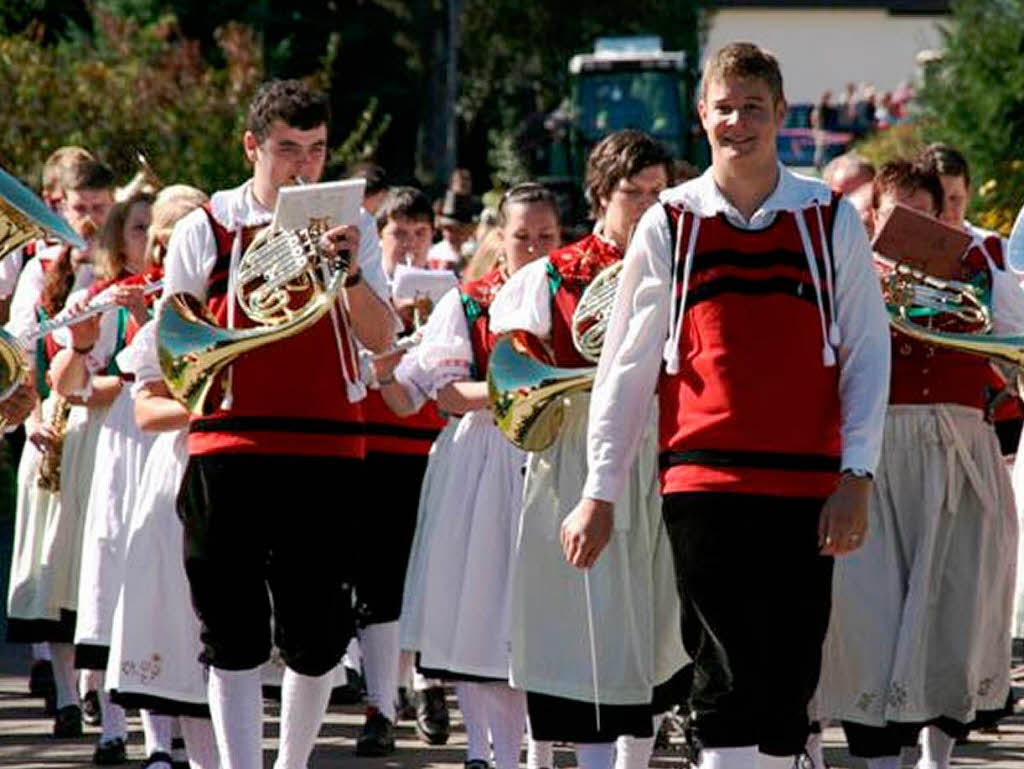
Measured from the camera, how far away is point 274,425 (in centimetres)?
764

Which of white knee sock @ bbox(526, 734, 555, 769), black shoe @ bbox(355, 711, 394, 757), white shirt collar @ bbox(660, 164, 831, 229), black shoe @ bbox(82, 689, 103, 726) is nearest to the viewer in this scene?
white shirt collar @ bbox(660, 164, 831, 229)

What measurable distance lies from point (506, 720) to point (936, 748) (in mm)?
1222

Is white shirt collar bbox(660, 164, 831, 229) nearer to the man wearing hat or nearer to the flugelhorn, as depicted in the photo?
the flugelhorn

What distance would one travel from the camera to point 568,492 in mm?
8023

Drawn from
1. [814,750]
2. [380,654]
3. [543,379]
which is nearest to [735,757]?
[543,379]

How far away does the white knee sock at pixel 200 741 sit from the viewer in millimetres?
8375

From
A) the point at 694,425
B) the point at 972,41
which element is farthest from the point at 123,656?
the point at 972,41

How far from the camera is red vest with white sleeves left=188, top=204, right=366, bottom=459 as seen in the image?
7.64m

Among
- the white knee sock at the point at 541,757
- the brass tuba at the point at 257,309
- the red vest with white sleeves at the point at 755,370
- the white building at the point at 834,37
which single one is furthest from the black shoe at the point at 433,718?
the white building at the point at 834,37

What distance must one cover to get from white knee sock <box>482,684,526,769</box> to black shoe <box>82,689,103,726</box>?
1997mm

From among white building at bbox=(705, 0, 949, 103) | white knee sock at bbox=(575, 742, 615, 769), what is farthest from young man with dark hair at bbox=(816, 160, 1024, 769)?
white building at bbox=(705, 0, 949, 103)

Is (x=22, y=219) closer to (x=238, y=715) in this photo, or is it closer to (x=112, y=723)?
(x=238, y=715)

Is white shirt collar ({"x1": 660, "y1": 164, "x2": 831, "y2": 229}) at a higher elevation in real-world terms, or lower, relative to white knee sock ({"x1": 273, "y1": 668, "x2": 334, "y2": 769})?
higher

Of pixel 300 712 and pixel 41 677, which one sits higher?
pixel 300 712
